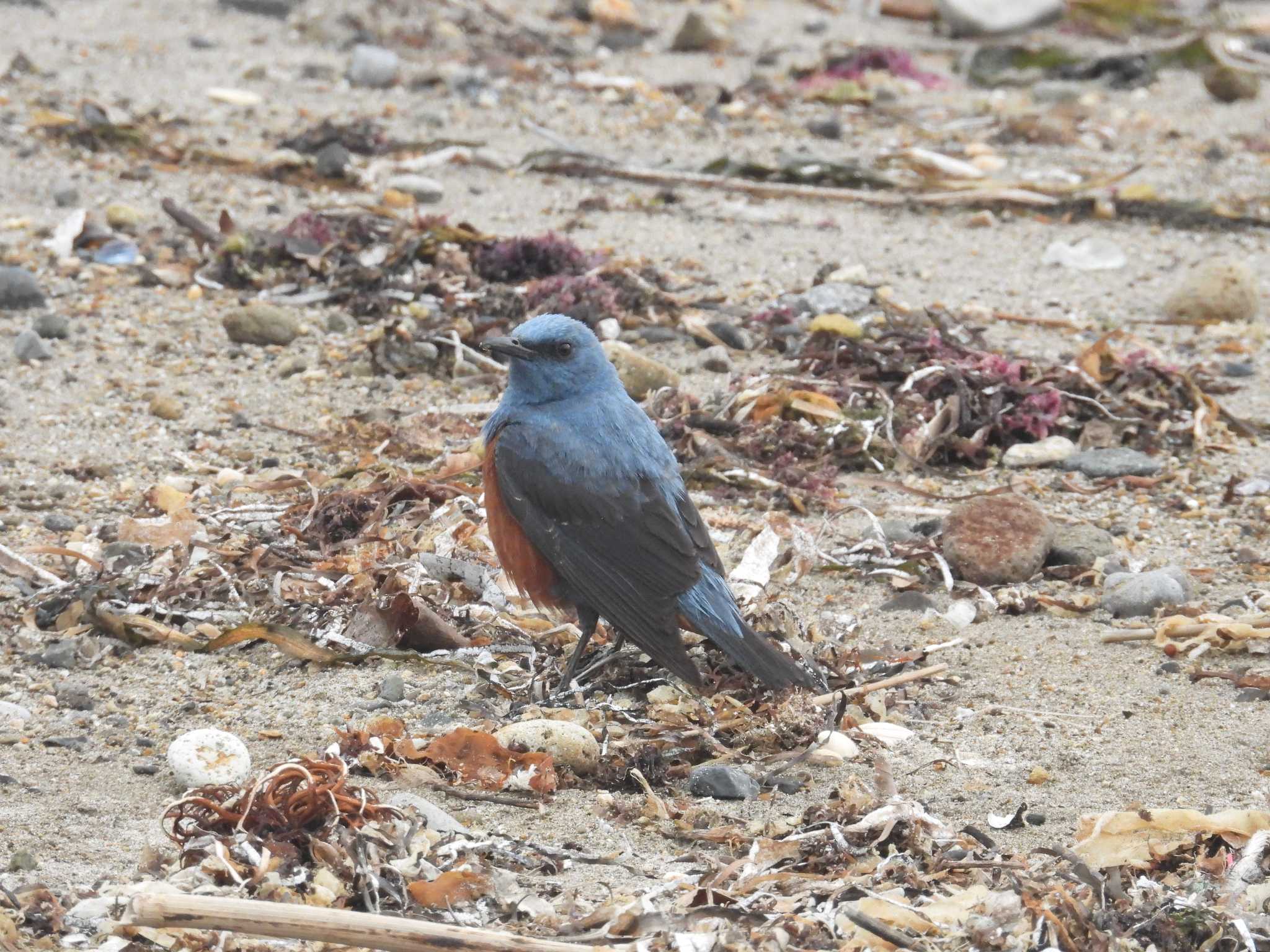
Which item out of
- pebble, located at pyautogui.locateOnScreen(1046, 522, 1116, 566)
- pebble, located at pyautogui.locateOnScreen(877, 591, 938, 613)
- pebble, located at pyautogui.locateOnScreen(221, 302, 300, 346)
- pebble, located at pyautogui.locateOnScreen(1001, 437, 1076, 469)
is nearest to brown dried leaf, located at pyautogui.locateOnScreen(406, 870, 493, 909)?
pebble, located at pyautogui.locateOnScreen(877, 591, 938, 613)

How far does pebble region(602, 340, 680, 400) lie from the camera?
666 centimetres

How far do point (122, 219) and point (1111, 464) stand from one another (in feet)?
15.7

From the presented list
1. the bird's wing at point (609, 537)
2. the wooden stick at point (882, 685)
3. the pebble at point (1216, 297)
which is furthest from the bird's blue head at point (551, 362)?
the pebble at point (1216, 297)

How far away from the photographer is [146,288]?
7.60 m

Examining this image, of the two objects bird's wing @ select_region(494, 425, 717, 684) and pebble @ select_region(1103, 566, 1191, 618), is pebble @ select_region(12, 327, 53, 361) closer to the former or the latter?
bird's wing @ select_region(494, 425, 717, 684)

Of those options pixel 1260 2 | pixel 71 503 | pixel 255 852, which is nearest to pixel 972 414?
pixel 71 503

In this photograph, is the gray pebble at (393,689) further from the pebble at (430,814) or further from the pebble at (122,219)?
the pebble at (122,219)

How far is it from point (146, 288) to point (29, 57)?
3.71m

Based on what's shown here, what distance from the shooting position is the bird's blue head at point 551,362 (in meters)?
5.09

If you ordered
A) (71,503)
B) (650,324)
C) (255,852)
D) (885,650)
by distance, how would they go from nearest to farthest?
(255,852)
(885,650)
(71,503)
(650,324)

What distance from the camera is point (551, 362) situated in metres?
5.10

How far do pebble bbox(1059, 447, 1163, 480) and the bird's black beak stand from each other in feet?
7.84

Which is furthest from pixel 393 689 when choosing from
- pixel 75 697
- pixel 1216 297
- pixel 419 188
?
pixel 1216 297

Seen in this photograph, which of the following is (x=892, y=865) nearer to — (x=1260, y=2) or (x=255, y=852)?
(x=255, y=852)
